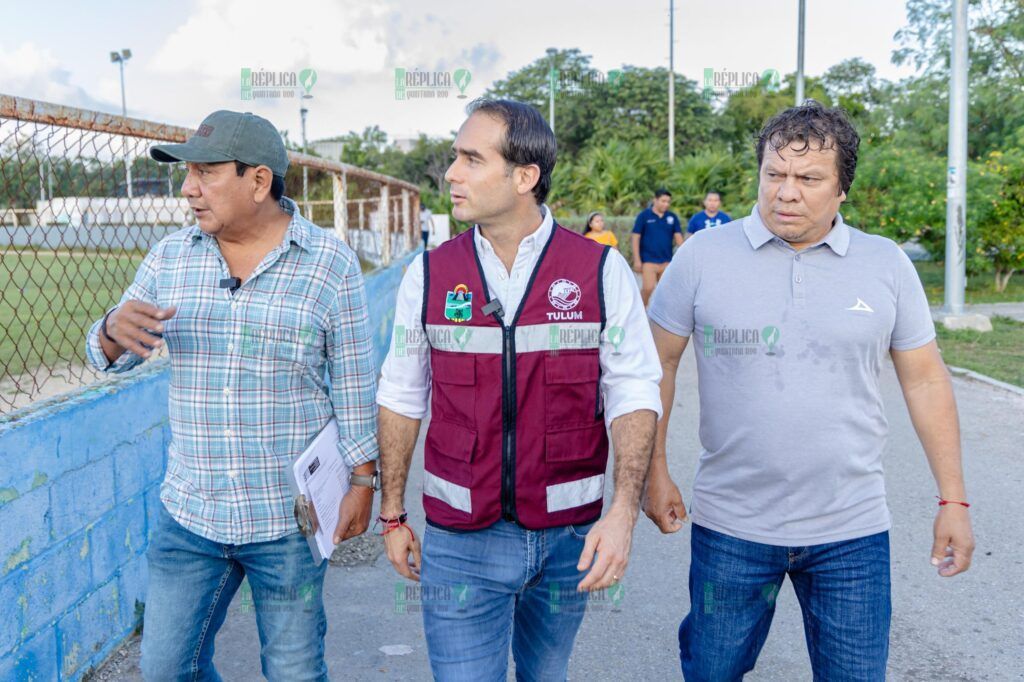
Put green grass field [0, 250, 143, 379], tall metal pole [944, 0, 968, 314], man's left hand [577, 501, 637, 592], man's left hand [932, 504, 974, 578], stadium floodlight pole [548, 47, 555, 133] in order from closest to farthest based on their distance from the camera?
man's left hand [577, 501, 637, 592]
man's left hand [932, 504, 974, 578]
green grass field [0, 250, 143, 379]
tall metal pole [944, 0, 968, 314]
stadium floodlight pole [548, 47, 555, 133]

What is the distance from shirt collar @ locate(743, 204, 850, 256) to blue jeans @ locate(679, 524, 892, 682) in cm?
78

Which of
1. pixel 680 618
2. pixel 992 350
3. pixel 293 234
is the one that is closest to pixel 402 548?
pixel 293 234

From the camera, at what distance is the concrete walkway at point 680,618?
373 cm

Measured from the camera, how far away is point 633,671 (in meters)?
3.74

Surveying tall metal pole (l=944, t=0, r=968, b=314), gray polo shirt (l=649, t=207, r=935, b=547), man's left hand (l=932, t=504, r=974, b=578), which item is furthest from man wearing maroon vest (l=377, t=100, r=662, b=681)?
tall metal pole (l=944, t=0, r=968, b=314)

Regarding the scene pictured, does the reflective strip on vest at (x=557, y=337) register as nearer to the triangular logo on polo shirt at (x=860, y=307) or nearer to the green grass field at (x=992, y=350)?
the triangular logo on polo shirt at (x=860, y=307)

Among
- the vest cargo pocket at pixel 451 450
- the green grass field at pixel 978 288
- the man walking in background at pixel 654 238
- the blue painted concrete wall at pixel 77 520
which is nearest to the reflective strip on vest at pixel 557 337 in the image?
the vest cargo pocket at pixel 451 450

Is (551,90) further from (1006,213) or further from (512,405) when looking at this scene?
(512,405)

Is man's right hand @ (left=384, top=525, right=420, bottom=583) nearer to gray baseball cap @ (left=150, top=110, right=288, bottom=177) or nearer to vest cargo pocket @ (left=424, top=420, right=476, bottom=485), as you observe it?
vest cargo pocket @ (left=424, top=420, right=476, bottom=485)

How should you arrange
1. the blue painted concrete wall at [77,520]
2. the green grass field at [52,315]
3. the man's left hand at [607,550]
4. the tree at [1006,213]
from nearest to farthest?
the man's left hand at [607,550]
the blue painted concrete wall at [77,520]
the green grass field at [52,315]
the tree at [1006,213]

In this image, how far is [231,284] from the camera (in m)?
2.63

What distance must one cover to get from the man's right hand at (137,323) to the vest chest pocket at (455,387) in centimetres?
68

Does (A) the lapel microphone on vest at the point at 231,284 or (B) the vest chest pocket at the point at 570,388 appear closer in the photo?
(B) the vest chest pocket at the point at 570,388

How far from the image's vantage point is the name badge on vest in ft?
8.12
